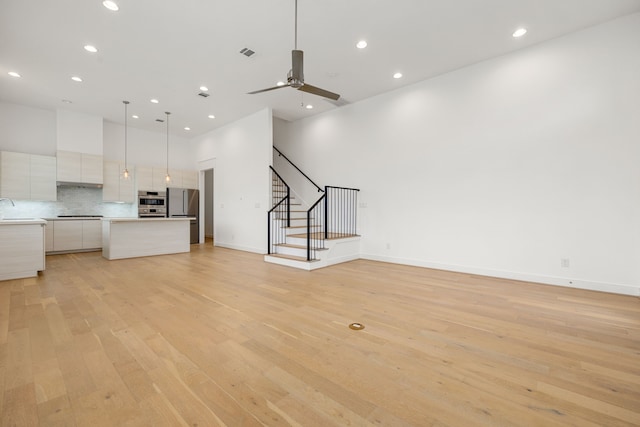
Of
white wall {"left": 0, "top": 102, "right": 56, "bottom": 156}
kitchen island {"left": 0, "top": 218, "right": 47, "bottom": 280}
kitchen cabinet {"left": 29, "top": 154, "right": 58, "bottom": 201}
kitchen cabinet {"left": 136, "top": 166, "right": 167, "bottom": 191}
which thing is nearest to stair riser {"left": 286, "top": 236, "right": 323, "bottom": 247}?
kitchen island {"left": 0, "top": 218, "right": 47, "bottom": 280}

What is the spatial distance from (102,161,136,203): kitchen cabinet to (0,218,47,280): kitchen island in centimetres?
326

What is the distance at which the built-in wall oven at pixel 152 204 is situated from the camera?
7910 millimetres

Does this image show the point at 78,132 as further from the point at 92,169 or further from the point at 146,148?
the point at 146,148

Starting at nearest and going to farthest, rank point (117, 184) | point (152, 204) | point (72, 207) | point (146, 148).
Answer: point (72, 207), point (117, 184), point (152, 204), point (146, 148)

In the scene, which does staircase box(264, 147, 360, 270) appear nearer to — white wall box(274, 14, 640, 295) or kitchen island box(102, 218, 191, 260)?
white wall box(274, 14, 640, 295)

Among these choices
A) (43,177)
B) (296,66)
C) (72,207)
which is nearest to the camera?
(296,66)

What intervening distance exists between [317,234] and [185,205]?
16.5 feet

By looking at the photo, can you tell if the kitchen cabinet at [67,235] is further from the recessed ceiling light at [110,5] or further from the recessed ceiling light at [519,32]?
the recessed ceiling light at [519,32]

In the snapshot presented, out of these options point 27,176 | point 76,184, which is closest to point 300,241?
point 76,184

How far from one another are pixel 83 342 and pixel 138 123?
7.50 m

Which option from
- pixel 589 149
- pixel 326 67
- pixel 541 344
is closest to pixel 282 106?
pixel 326 67

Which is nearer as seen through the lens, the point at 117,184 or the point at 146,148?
the point at 117,184

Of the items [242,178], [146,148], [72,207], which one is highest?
[146,148]

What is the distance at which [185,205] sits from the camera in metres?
8.66
